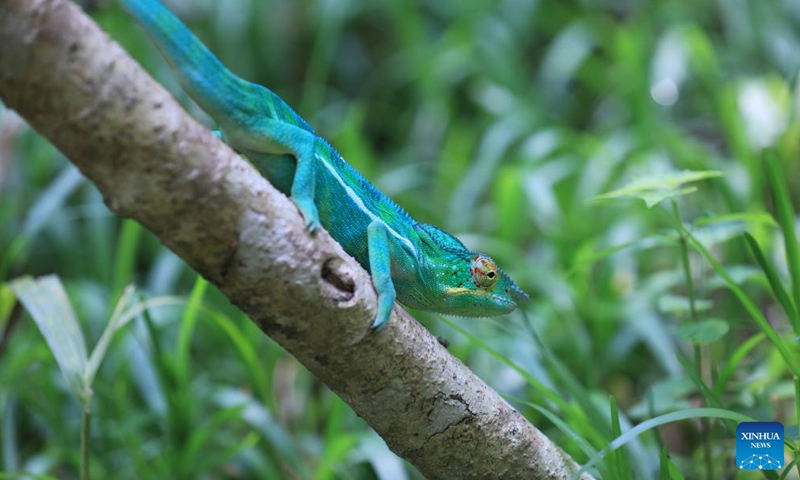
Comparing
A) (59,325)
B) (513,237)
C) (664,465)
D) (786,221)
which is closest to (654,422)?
(664,465)

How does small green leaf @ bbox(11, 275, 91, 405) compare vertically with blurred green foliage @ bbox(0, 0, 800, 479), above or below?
below

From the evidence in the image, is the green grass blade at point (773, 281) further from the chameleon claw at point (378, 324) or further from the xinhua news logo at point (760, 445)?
the chameleon claw at point (378, 324)

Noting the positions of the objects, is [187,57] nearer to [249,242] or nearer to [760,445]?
[249,242]

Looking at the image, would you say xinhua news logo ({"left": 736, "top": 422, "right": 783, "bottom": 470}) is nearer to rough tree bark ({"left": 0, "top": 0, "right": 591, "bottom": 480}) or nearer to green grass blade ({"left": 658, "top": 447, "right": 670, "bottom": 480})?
green grass blade ({"left": 658, "top": 447, "right": 670, "bottom": 480})

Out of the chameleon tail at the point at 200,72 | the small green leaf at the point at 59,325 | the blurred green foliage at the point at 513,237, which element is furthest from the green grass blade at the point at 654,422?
the small green leaf at the point at 59,325

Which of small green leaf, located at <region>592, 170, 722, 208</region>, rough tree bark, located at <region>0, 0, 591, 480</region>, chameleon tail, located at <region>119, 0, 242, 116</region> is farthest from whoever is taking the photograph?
small green leaf, located at <region>592, 170, 722, 208</region>

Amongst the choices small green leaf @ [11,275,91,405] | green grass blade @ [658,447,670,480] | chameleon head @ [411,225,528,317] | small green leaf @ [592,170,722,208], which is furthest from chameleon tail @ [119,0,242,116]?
green grass blade @ [658,447,670,480]

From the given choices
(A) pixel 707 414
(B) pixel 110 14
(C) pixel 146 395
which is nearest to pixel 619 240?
(A) pixel 707 414
